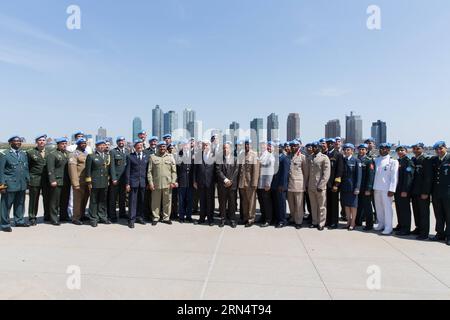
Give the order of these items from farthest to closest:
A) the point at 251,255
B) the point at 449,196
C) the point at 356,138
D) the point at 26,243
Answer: the point at 356,138
the point at 449,196
the point at 26,243
the point at 251,255

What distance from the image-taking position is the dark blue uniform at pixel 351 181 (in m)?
6.94

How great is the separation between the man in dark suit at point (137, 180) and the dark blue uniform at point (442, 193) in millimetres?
6222

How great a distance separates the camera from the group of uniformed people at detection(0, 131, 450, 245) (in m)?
6.75

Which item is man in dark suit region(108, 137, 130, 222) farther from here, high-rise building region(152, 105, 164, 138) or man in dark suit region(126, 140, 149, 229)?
high-rise building region(152, 105, 164, 138)

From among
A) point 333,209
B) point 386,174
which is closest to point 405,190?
point 386,174

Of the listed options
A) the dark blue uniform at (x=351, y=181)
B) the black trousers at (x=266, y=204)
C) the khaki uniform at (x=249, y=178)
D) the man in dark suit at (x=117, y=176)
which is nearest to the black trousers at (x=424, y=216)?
the dark blue uniform at (x=351, y=181)

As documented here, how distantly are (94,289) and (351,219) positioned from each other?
18.3 feet

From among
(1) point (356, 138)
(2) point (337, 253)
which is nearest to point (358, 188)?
(2) point (337, 253)

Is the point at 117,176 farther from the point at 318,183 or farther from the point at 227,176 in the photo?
the point at 318,183

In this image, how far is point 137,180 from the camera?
730 centimetres

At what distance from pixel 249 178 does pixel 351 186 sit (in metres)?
2.30
